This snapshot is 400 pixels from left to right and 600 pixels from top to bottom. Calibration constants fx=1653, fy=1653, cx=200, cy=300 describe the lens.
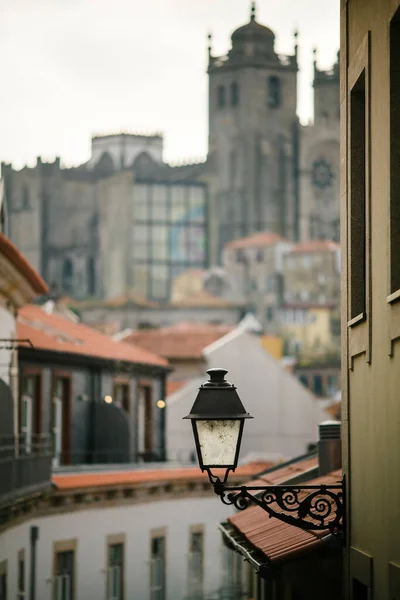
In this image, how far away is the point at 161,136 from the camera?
14412 cm

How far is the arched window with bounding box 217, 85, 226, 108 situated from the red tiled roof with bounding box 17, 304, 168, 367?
100m

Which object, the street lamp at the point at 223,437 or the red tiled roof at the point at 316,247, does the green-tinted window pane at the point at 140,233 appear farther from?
the street lamp at the point at 223,437

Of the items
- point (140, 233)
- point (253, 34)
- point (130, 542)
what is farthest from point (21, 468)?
point (253, 34)

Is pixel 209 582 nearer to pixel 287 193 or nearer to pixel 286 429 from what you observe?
pixel 286 429

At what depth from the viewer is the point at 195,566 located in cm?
3225

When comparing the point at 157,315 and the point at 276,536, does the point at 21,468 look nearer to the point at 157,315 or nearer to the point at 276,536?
the point at 276,536

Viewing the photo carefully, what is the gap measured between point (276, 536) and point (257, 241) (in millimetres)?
114370

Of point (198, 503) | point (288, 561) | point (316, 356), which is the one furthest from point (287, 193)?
point (288, 561)

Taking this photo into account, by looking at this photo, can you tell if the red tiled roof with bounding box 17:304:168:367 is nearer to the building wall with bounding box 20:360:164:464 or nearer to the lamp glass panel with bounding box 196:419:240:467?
the building wall with bounding box 20:360:164:464

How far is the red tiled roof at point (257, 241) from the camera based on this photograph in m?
125

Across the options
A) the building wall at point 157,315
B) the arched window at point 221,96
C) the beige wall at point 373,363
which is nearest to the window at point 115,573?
the beige wall at point 373,363

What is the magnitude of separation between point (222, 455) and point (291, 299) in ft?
376

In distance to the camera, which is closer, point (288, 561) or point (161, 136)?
point (288, 561)

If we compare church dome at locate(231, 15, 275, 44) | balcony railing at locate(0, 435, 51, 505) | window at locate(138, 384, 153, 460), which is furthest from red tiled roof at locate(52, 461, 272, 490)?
church dome at locate(231, 15, 275, 44)
